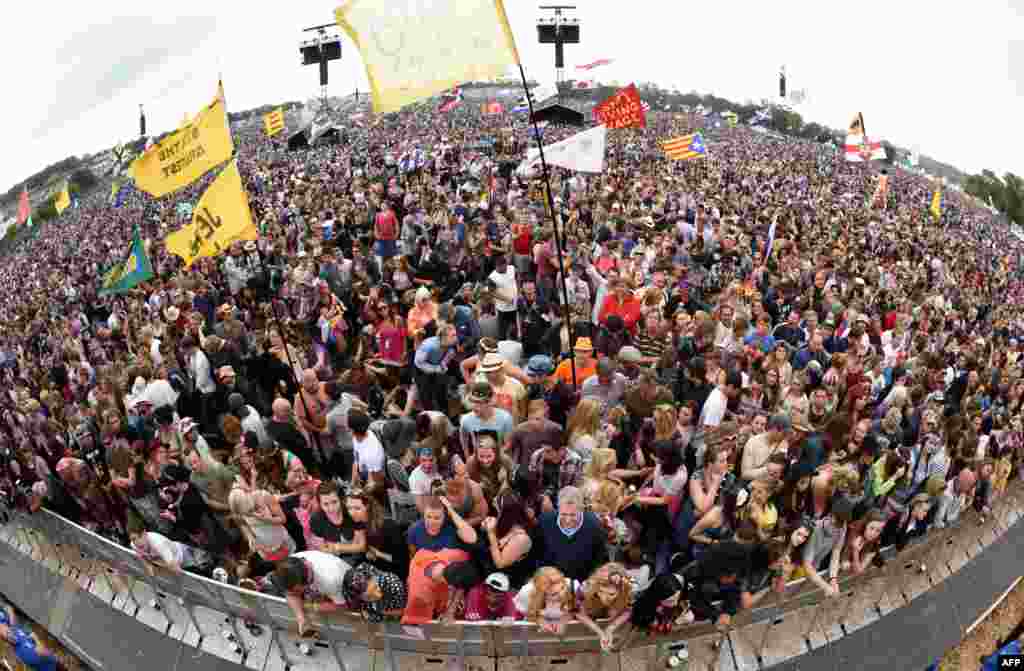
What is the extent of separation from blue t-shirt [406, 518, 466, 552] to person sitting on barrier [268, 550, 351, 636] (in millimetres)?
508

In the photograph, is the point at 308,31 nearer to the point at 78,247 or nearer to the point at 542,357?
the point at 78,247

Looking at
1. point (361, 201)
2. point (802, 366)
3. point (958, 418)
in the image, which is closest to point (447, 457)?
point (802, 366)

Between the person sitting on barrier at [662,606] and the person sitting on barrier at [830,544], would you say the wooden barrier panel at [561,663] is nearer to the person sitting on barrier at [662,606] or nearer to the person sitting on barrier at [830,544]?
the person sitting on barrier at [662,606]

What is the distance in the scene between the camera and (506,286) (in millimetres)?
8141

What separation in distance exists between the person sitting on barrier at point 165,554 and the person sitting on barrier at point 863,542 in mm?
5464

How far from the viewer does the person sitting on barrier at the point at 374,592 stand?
3898mm

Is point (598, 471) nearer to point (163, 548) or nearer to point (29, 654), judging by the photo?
point (163, 548)

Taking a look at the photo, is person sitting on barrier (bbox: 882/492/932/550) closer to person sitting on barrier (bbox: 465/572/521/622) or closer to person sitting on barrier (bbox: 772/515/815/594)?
person sitting on barrier (bbox: 772/515/815/594)

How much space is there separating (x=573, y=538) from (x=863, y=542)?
258 cm

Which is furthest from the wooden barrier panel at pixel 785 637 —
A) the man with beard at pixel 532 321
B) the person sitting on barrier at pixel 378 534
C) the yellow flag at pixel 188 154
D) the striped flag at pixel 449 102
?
the striped flag at pixel 449 102

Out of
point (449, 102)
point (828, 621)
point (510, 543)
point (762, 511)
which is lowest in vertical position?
point (828, 621)

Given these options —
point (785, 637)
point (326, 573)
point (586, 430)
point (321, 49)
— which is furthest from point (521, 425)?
point (321, 49)

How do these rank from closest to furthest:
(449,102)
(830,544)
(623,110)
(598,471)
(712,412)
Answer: (598,471)
(830,544)
(712,412)
(623,110)
(449,102)

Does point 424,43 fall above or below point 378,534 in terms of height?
above
